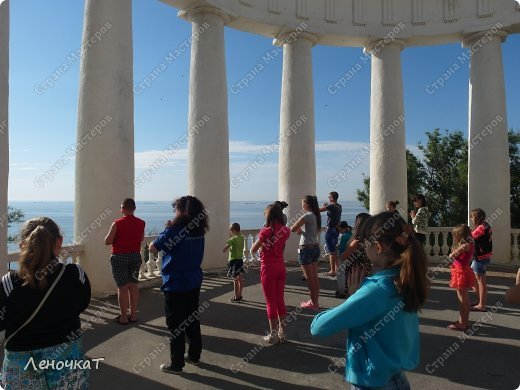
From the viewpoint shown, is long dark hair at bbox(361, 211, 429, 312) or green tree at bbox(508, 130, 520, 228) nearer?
long dark hair at bbox(361, 211, 429, 312)

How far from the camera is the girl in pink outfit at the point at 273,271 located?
10.4 metres

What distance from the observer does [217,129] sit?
71.1 ft

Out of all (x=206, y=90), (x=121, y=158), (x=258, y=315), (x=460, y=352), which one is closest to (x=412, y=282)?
(x=460, y=352)

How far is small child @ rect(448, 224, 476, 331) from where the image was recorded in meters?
11.4

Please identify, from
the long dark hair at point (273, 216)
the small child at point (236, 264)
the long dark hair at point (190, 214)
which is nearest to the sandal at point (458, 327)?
the long dark hair at point (273, 216)

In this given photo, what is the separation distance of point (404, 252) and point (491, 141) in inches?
928

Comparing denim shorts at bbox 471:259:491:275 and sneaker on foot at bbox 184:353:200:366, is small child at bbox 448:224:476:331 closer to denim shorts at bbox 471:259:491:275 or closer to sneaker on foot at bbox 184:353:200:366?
denim shorts at bbox 471:259:491:275

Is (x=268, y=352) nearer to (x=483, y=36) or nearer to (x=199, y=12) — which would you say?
(x=199, y=12)

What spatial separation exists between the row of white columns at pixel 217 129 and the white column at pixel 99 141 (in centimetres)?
4

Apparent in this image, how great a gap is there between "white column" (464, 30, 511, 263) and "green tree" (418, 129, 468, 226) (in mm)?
12254

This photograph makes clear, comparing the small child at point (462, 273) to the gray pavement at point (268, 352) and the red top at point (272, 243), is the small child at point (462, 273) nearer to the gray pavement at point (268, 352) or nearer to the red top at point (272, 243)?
the gray pavement at point (268, 352)

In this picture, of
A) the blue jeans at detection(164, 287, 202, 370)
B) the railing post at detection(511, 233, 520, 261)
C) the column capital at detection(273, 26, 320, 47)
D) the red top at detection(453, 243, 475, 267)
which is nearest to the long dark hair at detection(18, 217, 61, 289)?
the blue jeans at detection(164, 287, 202, 370)

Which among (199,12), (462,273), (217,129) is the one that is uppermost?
(199,12)

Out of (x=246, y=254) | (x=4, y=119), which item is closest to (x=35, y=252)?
(x=4, y=119)
